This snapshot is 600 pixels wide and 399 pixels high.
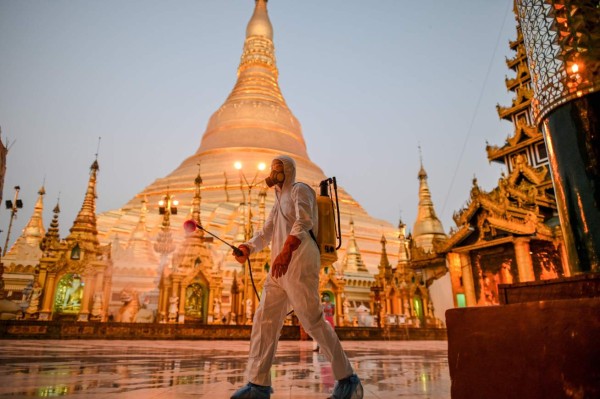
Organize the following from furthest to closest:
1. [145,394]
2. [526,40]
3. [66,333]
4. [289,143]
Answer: [289,143], [66,333], [526,40], [145,394]

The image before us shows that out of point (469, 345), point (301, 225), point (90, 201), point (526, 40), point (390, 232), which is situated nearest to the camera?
point (469, 345)

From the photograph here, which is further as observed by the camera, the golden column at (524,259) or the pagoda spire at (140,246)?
the pagoda spire at (140,246)

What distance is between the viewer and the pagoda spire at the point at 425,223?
21.7m

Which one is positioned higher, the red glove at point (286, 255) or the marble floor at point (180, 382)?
the red glove at point (286, 255)

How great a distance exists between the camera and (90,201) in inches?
553

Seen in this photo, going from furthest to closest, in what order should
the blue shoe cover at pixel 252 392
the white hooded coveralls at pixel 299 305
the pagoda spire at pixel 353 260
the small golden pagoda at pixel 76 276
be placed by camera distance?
1. the pagoda spire at pixel 353 260
2. the small golden pagoda at pixel 76 276
3. the white hooded coveralls at pixel 299 305
4. the blue shoe cover at pixel 252 392

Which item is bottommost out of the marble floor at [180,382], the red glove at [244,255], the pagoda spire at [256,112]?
the marble floor at [180,382]

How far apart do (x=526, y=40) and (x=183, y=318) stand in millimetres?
11594

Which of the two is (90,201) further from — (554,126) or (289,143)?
(289,143)

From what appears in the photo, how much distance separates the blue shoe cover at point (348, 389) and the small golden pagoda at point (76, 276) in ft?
37.0

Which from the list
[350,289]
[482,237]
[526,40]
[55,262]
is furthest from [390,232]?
[526,40]

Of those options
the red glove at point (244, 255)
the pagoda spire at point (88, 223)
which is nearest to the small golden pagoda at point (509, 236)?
the red glove at point (244, 255)

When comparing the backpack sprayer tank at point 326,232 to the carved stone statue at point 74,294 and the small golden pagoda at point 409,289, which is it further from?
the small golden pagoda at point 409,289

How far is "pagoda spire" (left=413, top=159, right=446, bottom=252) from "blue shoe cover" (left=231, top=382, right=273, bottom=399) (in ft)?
65.6
